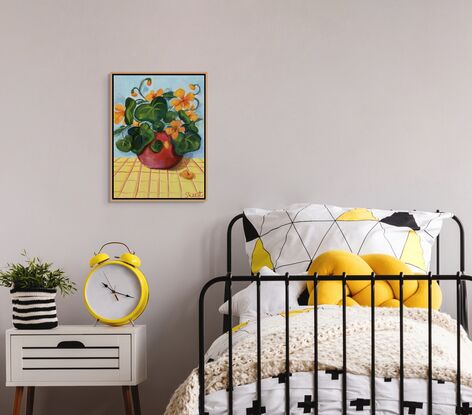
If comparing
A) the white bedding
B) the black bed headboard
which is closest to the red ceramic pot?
the black bed headboard

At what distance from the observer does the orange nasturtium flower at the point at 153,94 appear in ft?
10.7

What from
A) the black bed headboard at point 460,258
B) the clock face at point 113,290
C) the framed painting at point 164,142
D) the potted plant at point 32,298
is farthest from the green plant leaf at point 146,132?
→ the potted plant at point 32,298

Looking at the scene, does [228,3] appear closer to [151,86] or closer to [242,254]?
[151,86]

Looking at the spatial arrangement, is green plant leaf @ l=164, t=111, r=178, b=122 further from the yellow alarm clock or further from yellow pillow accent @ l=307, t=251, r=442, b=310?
yellow pillow accent @ l=307, t=251, r=442, b=310

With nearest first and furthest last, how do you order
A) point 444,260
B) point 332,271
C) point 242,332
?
point 242,332
point 332,271
point 444,260

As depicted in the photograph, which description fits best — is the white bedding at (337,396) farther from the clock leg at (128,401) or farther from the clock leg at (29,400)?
the clock leg at (29,400)

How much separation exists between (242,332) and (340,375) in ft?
1.61

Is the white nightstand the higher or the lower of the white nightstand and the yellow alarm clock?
the lower

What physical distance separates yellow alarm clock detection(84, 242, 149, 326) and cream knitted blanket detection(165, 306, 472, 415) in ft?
2.83

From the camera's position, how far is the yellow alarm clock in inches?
114

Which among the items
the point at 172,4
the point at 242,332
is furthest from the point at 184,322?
the point at 172,4

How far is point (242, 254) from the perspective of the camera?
325 cm
